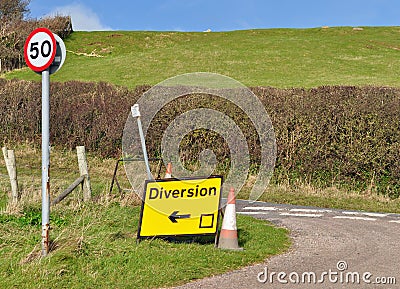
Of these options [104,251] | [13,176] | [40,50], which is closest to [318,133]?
[13,176]

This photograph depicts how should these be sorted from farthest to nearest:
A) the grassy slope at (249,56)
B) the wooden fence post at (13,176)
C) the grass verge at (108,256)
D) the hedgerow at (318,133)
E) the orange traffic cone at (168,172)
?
1. the grassy slope at (249,56)
2. the hedgerow at (318,133)
3. the wooden fence post at (13,176)
4. the orange traffic cone at (168,172)
5. the grass verge at (108,256)

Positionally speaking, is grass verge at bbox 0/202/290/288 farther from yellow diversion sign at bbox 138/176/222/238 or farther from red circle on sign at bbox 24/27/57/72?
red circle on sign at bbox 24/27/57/72

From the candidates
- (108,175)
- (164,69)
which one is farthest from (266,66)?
(108,175)

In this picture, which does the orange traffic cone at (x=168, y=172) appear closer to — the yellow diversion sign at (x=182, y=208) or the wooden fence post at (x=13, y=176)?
the yellow diversion sign at (x=182, y=208)

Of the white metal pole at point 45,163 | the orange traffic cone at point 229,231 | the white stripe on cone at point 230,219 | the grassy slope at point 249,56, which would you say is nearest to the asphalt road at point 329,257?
the orange traffic cone at point 229,231

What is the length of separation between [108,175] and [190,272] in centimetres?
1320

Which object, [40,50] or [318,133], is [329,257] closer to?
[40,50]

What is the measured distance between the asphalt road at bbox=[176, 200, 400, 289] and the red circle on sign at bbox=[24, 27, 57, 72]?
3300 millimetres

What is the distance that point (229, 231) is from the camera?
973 cm

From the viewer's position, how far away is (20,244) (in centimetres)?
943

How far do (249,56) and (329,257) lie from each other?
44.9 metres

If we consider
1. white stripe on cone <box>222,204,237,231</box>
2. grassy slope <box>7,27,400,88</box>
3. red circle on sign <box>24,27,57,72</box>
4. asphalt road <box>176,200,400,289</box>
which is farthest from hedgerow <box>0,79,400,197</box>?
grassy slope <box>7,27,400,88</box>

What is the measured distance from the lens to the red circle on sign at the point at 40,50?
27.2 feet

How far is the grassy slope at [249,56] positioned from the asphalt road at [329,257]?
1006 inches
